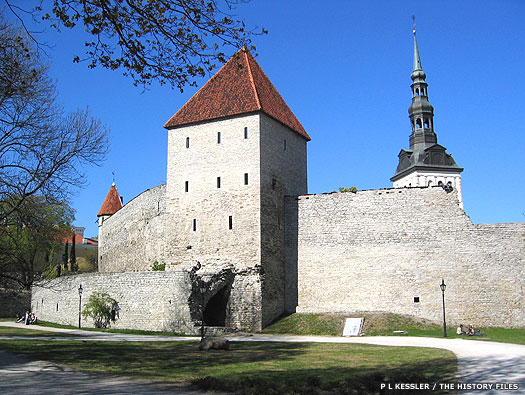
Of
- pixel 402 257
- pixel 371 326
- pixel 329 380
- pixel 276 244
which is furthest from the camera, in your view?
pixel 276 244

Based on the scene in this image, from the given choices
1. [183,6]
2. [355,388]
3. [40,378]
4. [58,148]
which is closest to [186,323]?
[58,148]

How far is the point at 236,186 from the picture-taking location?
25250mm

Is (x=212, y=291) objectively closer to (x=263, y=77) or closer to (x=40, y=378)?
(x=263, y=77)

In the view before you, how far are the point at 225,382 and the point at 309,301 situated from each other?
54.2 feet

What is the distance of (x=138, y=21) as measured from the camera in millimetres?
8633

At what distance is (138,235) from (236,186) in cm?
1079

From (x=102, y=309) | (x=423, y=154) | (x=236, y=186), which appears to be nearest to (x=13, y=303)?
A: (x=102, y=309)

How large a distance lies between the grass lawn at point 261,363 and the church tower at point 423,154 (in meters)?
50.5

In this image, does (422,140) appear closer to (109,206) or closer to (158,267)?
(109,206)

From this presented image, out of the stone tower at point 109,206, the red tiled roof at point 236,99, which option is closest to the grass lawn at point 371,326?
the red tiled roof at point 236,99

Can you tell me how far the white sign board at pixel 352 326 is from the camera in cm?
2212

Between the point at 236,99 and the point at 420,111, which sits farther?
the point at 420,111

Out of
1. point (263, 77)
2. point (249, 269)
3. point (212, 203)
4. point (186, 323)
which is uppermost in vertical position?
point (263, 77)

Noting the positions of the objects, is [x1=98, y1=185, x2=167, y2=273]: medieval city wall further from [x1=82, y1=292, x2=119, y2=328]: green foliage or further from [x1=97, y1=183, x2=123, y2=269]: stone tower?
[x1=97, y1=183, x2=123, y2=269]: stone tower
